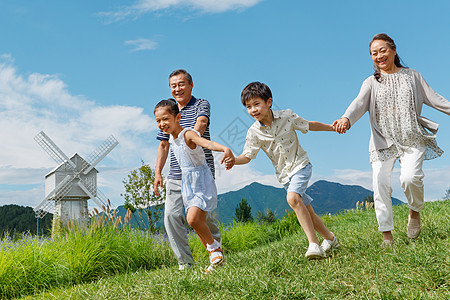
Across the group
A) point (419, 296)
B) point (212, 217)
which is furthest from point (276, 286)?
point (212, 217)

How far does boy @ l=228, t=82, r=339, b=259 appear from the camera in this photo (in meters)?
3.77

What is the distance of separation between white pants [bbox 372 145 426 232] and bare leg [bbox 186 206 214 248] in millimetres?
1623

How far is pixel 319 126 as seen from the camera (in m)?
3.99

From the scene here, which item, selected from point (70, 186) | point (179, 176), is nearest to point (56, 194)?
point (70, 186)

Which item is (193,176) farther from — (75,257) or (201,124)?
(75,257)

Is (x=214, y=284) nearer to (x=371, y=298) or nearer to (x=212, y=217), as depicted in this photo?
(x=371, y=298)

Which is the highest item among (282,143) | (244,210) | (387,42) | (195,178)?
(387,42)

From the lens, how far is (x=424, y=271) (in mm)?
2932

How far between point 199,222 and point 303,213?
99 cm

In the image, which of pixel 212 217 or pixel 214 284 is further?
pixel 212 217

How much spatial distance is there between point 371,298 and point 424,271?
0.54 meters

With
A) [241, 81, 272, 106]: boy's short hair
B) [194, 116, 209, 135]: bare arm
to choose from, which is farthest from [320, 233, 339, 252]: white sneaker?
[194, 116, 209, 135]: bare arm

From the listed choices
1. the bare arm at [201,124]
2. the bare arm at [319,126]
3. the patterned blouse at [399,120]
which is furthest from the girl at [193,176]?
the patterned blouse at [399,120]

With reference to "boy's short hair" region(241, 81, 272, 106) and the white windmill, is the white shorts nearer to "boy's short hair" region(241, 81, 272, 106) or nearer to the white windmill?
"boy's short hair" region(241, 81, 272, 106)
